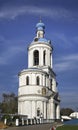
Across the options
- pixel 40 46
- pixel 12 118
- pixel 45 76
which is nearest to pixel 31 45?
pixel 40 46

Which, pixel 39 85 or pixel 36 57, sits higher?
pixel 36 57

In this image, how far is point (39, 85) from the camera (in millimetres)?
80562

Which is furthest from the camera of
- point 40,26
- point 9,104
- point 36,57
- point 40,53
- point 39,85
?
point 9,104

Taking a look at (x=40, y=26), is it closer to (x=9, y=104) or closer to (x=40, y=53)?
(x=40, y=53)

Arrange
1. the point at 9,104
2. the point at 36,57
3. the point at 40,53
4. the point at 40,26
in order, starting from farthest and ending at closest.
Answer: the point at 9,104, the point at 40,26, the point at 36,57, the point at 40,53

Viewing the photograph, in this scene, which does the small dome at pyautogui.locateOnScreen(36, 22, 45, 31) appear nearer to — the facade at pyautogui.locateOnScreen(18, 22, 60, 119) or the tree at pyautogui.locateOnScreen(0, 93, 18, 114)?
the facade at pyautogui.locateOnScreen(18, 22, 60, 119)

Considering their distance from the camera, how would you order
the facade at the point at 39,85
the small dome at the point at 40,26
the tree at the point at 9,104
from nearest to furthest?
the facade at the point at 39,85, the small dome at the point at 40,26, the tree at the point at 9,104

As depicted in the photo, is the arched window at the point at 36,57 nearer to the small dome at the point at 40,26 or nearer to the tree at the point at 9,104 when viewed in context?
the small dome at the point at 40,26

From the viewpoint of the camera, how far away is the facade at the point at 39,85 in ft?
259

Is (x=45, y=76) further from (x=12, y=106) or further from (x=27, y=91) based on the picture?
(x=12, y=106)

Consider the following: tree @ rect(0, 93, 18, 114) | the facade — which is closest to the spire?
the facade

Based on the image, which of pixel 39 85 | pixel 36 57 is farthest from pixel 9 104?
pixel 39 85

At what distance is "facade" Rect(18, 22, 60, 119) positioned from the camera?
259ft

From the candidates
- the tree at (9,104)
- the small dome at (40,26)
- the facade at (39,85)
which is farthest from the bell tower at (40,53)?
the tree at (9,104)
